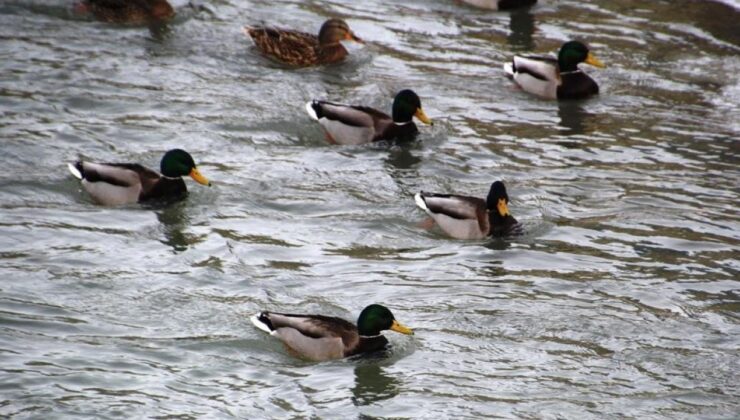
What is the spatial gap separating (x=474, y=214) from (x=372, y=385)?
3378 mm

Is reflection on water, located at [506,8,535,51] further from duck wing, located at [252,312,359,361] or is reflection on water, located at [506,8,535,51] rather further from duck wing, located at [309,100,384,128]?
duck wing, located at [252,312,359,361]

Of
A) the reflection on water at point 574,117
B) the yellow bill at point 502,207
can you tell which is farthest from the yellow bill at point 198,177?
the reflection on water at point 574,117

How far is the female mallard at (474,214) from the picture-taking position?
1375cm

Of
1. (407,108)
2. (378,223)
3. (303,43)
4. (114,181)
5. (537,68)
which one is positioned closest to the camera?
(378,223)

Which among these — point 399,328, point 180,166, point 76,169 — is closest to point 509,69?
point 180,166

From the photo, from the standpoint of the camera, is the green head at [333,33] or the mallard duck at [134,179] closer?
the mallard duck at [134,179]

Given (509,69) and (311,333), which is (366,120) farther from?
(311,333)

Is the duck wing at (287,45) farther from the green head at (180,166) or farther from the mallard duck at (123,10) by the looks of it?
the green head at (180,166)

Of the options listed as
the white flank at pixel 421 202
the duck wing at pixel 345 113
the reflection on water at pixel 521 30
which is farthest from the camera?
the reflection on water at pixel 521 30

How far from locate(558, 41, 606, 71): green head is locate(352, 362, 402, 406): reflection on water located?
7.96 m

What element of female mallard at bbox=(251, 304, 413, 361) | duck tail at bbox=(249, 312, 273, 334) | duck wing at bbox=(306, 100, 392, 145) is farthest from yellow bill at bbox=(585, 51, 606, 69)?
duck tail at bbox=(249, 312, 273, 334)

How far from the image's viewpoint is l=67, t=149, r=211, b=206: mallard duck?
559 inches

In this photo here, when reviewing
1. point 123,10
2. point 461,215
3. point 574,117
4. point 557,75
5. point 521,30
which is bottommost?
point 461,215

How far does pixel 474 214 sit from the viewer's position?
13781 mm
